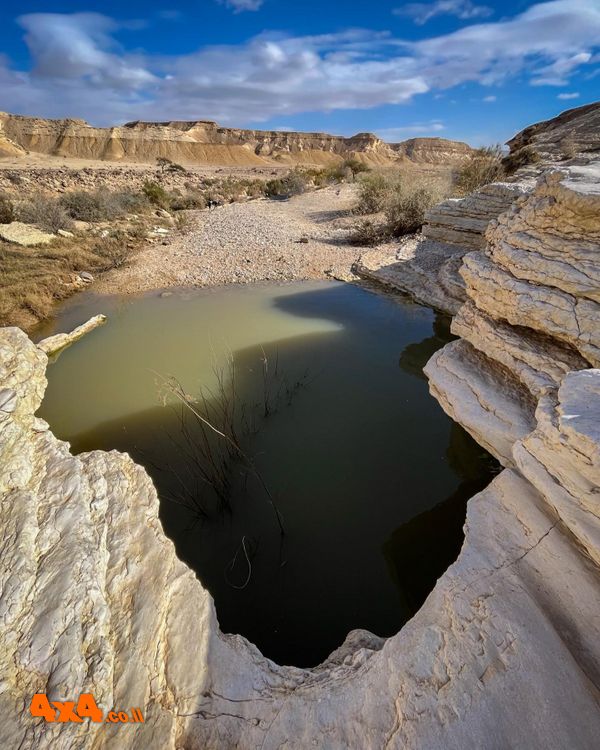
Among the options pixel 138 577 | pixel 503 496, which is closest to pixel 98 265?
pixel 138 577

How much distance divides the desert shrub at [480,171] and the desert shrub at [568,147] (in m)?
1.48

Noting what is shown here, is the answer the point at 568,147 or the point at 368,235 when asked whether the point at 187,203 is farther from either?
the point at 568,147

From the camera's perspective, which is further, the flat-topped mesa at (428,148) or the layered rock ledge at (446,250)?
the flat-topped mesa at (428,148)

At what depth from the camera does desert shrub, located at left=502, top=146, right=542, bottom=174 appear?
8625mm

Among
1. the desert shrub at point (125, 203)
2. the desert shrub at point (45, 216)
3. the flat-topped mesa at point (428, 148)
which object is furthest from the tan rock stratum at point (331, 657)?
the flat-topped mesa at point (428, 148)

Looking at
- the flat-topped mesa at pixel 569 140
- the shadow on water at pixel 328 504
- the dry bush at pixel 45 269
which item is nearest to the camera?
the shadow on water at pixel 328 504

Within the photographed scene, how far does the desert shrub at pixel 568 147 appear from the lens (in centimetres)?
762

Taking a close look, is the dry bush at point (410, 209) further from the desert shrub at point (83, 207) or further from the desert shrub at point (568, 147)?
the desert shrub at point (83, 207)

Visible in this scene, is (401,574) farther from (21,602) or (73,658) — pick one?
(21,602)

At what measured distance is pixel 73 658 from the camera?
135 centimetres

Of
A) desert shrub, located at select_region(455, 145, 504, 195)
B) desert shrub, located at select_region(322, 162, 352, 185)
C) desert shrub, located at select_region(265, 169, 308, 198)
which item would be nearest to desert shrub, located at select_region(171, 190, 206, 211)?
desert shrub, located at select_region(265, 169, 308, 198)

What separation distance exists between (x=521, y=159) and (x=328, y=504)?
10.3 meters

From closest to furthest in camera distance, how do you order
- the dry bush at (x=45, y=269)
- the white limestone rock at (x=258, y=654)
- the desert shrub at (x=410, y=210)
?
1. the white limestone rock at (x=258, y=654)
2. the dry bush at (x=45, y=269)
3. the desert shrub at (x=410, y=210)

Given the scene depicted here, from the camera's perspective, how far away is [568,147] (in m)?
7.91
